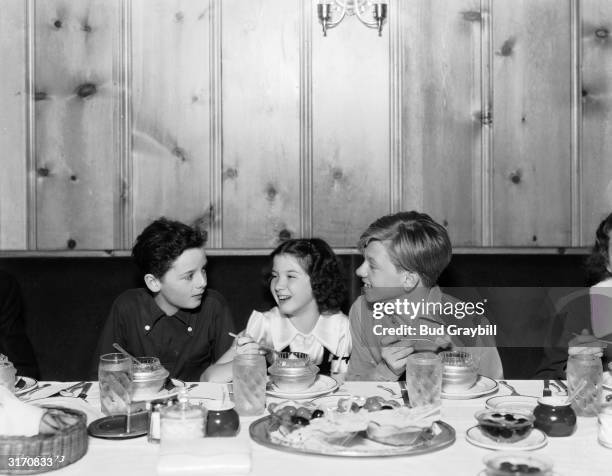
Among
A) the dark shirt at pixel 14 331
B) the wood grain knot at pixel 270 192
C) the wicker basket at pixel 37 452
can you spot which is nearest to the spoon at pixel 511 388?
the wicker basket at pixel 37 452

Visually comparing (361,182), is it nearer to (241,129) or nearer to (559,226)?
(241,129)

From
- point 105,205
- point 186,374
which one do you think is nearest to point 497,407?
point 186,374

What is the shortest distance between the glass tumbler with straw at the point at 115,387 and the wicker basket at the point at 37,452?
34cm

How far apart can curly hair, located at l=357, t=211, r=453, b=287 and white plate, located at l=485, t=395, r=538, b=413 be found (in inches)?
31.1

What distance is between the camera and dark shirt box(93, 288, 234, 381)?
8.83 ft

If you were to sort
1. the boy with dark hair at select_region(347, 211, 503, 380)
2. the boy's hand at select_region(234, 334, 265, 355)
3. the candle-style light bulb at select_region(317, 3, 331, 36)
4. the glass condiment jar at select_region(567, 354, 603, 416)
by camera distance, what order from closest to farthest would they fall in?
1. the glass condiment jar at select_region(567, 354, 603, 416)
2. the boy's hand at select_region(234, 334, 265, 355)
3. the boy with dark hair at select_region(347, 211, 503, 380)
4. the candle-style light bulb at select_region(317, 3, 331, 36)

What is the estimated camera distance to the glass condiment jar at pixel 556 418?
61.5 inches

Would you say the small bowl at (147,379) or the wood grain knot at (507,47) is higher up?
the wood grain knot at (507,47)

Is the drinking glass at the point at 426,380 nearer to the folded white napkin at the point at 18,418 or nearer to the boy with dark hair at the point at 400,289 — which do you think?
the boy with dark hair at the point at 400,289

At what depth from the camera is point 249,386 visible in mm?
1744

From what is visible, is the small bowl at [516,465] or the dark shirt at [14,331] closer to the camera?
the small bowl at [516,465]

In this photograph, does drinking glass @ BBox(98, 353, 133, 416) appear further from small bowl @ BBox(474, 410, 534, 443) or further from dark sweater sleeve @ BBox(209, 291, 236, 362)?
dark sweater sleeve @ BBox(209, 291, 236, 362)

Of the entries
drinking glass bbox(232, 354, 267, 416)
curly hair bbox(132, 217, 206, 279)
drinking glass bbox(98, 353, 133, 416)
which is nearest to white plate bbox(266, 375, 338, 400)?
drinking glass bbox(232, 354, 267, 416)

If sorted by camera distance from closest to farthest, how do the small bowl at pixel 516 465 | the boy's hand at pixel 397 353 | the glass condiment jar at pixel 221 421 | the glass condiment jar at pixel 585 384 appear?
the small bowl at pixel 516 465 → the glass condiment jar at pixel 221 421 → the glass condiment jar at pixel 585 384 → the boy's hand at pixel 397 353
